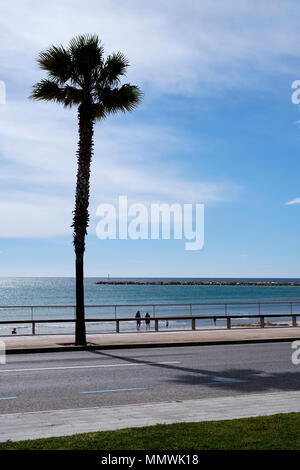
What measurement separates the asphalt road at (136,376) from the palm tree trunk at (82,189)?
11.2 feet

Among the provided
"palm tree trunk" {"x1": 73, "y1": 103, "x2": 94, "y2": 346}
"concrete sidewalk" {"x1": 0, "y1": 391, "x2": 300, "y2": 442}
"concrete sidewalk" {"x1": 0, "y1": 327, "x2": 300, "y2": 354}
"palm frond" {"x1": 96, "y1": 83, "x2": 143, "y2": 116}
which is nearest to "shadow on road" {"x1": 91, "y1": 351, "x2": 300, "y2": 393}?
"concrete sidewalk" {"x1": 0, "y1": 391, "x2": 300, "y2": 442}

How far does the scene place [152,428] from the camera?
24.1ft

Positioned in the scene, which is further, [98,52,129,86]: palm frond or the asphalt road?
[98,52,129,86]: palm frond

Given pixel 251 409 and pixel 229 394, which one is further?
pixel 229 394

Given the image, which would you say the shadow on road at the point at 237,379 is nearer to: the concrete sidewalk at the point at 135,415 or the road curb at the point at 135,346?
the concrete sidewalk at the point at 135,415

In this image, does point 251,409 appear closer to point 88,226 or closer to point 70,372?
point 70,372

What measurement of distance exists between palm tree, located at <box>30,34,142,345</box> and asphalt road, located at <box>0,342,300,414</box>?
14.3 ft

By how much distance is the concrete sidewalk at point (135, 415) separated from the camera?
758 centimetres

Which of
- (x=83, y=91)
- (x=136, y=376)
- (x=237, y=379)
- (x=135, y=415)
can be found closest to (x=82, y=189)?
(x=83, y=91)

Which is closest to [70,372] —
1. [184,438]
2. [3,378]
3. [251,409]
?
[3,378]

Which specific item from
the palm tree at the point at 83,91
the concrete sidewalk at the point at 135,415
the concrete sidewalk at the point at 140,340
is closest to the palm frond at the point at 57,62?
the palm tree at the point at 83,91

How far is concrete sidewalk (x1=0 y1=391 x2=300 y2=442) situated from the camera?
758cm

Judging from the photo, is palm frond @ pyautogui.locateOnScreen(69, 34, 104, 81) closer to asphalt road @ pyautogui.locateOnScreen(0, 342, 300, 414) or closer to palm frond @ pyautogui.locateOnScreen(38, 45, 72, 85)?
palm frond @ pyautogui.locateOnScreen(38, 45, 72, 85)
